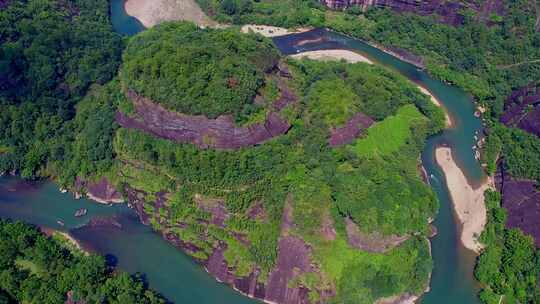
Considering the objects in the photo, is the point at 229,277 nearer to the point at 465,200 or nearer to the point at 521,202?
the point at 465,200

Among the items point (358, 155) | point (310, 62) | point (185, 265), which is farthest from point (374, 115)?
point (185, 265)

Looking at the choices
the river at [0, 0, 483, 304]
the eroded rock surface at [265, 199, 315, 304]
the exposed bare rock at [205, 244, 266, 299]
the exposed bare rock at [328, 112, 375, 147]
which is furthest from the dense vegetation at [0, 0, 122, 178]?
the exposed bare rock at [328, 112, 375, 147]

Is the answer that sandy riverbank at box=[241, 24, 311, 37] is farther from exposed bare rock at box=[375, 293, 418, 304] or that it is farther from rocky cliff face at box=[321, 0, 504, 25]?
exposed bare rock at box=[375, 293, 418, 304]

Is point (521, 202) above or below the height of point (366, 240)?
below

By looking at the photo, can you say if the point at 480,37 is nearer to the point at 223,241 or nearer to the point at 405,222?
the point at 405,222

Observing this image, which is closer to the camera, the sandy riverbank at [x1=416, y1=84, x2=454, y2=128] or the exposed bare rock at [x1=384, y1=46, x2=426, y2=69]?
the sandy riverbank at [x1=416, y1=84, x2=454, y2=128]

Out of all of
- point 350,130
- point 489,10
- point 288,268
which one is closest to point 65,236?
point 288,268
